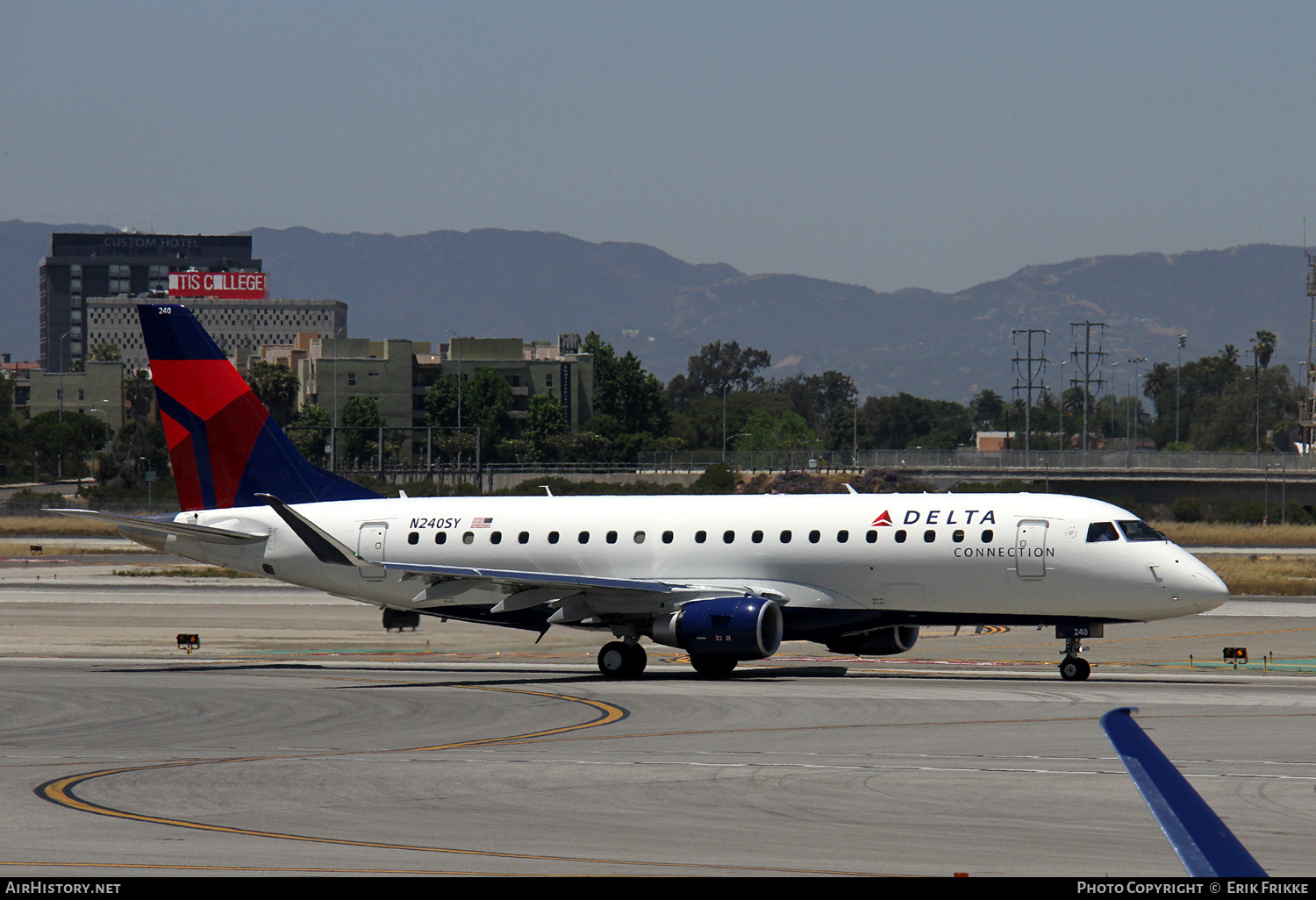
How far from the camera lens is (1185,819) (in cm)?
630

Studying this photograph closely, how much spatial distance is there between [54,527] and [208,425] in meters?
79.8

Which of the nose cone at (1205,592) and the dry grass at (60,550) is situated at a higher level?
the nose cone at (1205,592)

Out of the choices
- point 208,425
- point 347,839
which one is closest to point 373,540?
point 208,425

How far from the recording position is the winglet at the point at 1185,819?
6.26 metres

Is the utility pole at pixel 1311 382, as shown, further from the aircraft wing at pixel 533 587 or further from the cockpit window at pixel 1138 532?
the aircraft wing at pixel 533 587

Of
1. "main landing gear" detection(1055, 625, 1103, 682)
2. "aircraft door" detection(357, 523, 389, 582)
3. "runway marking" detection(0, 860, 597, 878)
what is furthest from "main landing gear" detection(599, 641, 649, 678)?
"runway marking" detection(0, 860, 597, 878)

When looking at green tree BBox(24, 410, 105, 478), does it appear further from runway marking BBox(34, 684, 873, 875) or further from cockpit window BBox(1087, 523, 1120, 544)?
runway marking BBox(34, 684, 873, 875)

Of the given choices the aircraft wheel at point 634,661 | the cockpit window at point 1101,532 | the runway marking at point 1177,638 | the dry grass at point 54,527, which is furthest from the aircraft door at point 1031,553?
the dry grass at point 54,527

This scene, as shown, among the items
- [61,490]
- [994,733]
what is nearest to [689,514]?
[994,733]

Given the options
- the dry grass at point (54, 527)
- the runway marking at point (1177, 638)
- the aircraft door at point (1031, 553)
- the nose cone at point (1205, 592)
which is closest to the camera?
the nose cone at point (1205, 592)

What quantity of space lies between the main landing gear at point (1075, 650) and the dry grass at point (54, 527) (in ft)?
276

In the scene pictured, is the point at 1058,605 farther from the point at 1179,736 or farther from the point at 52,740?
the point at 52,740

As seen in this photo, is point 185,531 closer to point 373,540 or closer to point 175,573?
point 373,540

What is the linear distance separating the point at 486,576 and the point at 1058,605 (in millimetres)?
12198
